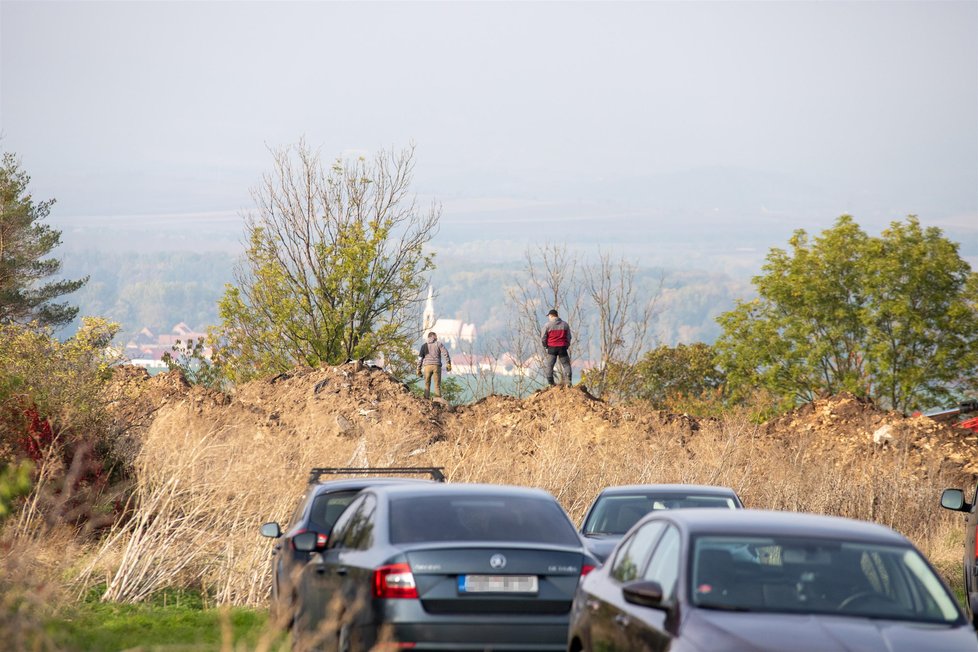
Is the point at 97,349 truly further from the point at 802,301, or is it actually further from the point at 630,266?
the point at 802,301

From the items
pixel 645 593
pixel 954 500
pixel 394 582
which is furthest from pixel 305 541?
pixel 954 500

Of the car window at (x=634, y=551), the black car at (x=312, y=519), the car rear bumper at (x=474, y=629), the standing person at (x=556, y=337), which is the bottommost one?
the standing person at (x=556, y=337)

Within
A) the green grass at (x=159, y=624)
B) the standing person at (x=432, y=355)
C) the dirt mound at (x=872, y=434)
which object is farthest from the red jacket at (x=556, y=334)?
the green grass at (x=159, y=624)

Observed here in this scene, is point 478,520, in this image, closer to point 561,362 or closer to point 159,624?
point 159,624

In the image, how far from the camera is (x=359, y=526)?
34.1ft

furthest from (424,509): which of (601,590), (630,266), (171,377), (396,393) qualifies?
(630,266)

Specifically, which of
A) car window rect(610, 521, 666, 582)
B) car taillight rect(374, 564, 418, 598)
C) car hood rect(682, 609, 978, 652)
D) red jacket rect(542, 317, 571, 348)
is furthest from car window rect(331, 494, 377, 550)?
red jacket rect(542, 317, 571, 348)

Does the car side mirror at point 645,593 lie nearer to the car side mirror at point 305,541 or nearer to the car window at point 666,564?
the car window at point 666,564

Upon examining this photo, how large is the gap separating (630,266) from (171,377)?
2548 centimetres

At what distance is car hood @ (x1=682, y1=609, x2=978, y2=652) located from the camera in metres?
Result: 6.52

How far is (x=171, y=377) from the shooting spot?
1631 inches

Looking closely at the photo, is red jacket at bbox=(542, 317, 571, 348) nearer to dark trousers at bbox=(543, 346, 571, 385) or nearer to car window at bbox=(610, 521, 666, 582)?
dark trousers at bbox=(543, 346, 571, 385)

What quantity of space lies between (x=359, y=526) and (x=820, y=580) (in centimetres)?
406

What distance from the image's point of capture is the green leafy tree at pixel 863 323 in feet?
233
